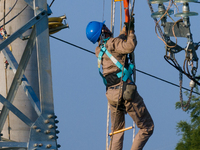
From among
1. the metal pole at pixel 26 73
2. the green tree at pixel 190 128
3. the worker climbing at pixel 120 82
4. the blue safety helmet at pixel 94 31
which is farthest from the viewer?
the green tree at pixel 190 128

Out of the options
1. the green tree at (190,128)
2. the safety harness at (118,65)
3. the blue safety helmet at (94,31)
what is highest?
the blue safety helmet at (94,31)

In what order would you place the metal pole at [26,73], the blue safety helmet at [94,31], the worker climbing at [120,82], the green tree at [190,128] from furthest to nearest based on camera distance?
the green tree at [190,128] → the metal pole at [26,73] → the blue safety helmet at [94,31] → the worker climbing at [120,82]

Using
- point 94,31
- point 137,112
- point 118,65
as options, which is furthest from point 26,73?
point 137,112

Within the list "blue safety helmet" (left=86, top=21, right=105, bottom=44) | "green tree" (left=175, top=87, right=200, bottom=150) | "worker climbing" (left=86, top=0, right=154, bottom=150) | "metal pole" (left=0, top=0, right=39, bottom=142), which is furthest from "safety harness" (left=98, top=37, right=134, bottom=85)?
"green tree" (left=175, top=87, right=200, bottom=150)

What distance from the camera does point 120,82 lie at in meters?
7.89

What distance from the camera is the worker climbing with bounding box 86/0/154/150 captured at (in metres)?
7.84

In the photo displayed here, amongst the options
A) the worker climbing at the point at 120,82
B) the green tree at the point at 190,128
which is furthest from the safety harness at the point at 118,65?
the green tree at the point at 190,128

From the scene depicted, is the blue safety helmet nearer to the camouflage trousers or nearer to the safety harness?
the safety harness

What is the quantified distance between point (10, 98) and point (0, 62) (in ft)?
7.55

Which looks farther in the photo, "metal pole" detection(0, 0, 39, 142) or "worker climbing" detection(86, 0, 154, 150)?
"metal pole" detection(0, 0, 39, 142)

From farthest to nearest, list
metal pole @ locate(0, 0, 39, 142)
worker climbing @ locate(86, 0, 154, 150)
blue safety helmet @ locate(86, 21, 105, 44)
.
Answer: metal pole @ locate(0, 0, 39, 142) < blue safety helmet @ locate(86, 21, 105, 44) < worker climbing @ locate(86, 0, 154, 150)

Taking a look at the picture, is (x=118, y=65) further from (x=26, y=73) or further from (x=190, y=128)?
(x=190, y=128)

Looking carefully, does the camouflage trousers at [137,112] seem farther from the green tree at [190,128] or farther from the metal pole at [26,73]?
the green tree at [190,128]

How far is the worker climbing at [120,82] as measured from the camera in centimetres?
784
